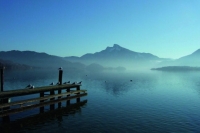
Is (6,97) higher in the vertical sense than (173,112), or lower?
higher

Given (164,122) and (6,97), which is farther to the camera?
(164,122)

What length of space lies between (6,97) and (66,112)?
35.2 ft

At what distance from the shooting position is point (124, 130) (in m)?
25.2

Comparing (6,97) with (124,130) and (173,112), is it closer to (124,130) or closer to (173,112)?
(124,130)

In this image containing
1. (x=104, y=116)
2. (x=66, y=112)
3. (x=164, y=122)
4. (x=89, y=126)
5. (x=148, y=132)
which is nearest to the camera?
(x=148, y=132)

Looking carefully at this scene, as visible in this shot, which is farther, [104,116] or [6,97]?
[104,116]

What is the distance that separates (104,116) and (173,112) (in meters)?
13.5

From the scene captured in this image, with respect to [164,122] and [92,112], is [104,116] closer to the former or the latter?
[92,112]

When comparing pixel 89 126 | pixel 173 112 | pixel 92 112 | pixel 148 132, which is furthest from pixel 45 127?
pixel 173 112

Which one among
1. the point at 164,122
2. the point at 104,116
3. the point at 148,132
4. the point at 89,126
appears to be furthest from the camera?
the point at 104,116

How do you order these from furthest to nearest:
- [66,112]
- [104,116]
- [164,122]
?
1. [66,112]
2. [104,116]
3. [164,122]

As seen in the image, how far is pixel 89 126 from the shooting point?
26438mm

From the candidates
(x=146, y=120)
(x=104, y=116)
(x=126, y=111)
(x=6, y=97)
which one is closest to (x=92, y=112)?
(x=104, y=116)

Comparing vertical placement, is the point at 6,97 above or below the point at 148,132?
above
